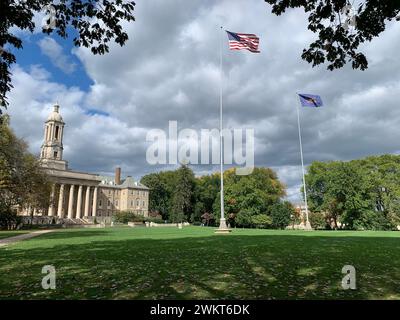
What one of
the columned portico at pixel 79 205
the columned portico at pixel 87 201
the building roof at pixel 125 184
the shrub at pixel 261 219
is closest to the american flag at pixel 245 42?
the shrub at pixel 261 219

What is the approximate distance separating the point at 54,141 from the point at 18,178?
65.7m

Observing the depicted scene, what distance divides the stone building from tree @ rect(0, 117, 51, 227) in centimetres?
4077

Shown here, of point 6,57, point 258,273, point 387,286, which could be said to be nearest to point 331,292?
point 387,286

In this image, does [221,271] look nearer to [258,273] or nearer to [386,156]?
[258,273]

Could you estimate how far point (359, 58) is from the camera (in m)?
9.24

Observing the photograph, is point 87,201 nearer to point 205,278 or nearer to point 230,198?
point 230,198

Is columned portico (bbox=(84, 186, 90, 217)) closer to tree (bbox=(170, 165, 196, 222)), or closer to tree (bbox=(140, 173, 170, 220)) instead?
tree (bbox=(140, 173, 170, 220))

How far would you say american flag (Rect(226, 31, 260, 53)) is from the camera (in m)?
26.6

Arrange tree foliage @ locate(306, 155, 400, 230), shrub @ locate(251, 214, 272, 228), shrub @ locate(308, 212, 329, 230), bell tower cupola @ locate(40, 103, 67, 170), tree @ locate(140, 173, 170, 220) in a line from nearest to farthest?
tree foliage @ locate(306, 155, 400, 230) < shrub @ locate(308, 212, 329, 230) < shrub @ locate(251, 214, 272, 228) < bell tower cupola @ locate(40, 103, 67, 170) < tree @ locate(140, 173, 170, 220)

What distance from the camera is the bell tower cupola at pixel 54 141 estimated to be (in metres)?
102

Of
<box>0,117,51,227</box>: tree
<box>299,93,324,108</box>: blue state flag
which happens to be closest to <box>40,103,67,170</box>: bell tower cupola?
<box>0,117,51,227</box>: tree

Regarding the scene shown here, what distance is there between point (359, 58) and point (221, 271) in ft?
22.3

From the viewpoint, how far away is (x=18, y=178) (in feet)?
138

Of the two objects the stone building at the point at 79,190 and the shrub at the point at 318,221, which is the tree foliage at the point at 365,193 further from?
the stone building at the point at 79,190
